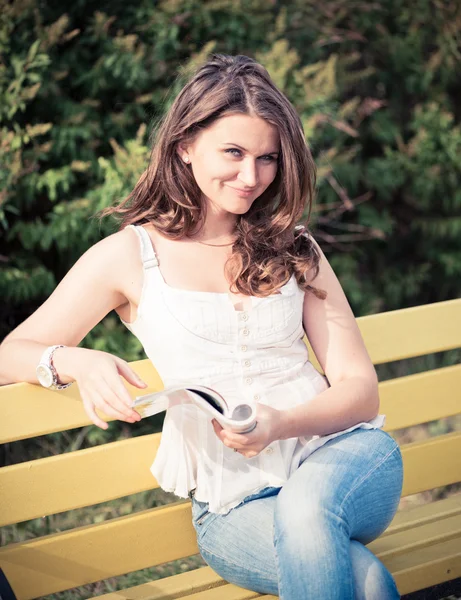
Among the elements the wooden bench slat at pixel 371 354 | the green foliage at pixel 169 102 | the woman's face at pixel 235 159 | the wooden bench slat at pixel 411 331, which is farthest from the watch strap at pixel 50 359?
the green foliage at pixel 169 102

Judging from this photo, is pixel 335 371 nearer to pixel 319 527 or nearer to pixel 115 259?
pixel 319 527

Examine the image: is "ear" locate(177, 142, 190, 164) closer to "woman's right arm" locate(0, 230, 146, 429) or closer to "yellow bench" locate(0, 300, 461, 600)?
"woman's right arm" locate(0, 230, 146, 429)

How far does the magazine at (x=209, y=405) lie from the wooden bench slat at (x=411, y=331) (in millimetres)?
976

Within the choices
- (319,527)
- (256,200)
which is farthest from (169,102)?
(319,527)

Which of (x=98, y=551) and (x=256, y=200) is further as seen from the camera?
(x=256, y=200)

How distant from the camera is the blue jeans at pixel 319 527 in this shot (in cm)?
190

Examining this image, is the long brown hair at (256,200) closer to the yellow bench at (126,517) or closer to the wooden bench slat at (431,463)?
the yellow bench at (126,517)

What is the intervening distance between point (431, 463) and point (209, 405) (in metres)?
1.42

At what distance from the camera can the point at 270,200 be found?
98.4 inches

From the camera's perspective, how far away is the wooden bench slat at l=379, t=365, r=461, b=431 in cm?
288

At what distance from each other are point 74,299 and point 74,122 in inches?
78.1

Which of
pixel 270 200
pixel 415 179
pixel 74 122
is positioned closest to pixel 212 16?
pixel 74 122

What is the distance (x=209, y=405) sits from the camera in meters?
1.85

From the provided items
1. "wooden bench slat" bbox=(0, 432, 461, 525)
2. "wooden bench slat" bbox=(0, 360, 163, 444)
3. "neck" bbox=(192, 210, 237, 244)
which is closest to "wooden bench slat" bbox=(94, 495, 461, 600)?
"wooden bench slat" bbox=(0, 432, 461, 525)
